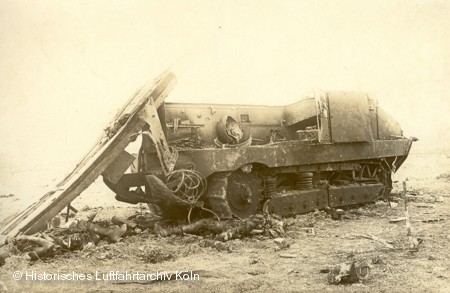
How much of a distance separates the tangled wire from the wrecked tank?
17 millimetres

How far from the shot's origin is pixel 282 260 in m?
5.25

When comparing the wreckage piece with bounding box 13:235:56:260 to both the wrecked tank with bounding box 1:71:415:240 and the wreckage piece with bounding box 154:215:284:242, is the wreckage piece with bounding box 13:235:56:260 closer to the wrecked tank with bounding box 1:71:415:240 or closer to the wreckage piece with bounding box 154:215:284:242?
the wrecked tank with bounding box 1:71:415:240

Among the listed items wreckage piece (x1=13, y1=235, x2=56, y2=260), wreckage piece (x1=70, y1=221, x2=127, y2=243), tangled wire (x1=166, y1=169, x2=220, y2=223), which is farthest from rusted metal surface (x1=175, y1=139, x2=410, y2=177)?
wreckage piece (x1=13, y1=235, x2=56, y2=260)

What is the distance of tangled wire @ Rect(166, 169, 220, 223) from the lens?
662 centimetres

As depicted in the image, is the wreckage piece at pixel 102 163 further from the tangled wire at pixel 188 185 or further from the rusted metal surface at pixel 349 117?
the rusted metal surface at pixel 349 117

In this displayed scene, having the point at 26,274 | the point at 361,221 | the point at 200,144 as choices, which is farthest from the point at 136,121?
the point at 361,221

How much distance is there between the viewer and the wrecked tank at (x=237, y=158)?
6.48m

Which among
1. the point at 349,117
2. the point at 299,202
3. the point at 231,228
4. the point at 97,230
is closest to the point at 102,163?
the point at 97,230

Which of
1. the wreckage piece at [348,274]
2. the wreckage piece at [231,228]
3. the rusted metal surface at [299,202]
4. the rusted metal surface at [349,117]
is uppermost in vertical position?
the rusted metal surface at [349,117]

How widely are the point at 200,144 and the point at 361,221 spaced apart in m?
3.12

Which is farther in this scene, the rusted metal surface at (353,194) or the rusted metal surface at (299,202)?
the rusted metal surface at (353,194)

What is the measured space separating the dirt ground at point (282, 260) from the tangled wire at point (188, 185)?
0.64 metres

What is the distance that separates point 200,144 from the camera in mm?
7605

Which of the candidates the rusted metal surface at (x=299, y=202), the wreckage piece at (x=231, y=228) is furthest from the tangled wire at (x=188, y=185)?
the rusted metal surface at (x=299, y=202)
